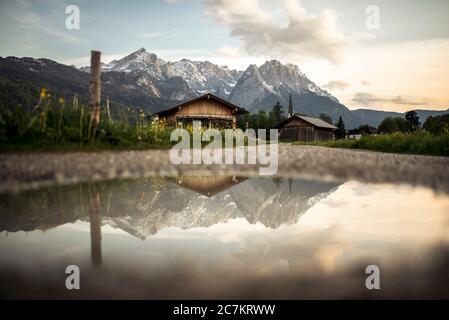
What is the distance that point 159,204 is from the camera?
4.17m

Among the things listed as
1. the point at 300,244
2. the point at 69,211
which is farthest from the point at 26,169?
the point at 300,244

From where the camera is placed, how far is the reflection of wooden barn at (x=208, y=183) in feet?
17.4

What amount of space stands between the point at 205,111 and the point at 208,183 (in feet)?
91.1

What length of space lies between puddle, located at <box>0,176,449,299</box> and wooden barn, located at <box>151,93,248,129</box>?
27.9 m

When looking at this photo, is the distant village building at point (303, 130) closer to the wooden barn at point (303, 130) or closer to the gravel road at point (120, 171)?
the wooden barn at point (303, 130)

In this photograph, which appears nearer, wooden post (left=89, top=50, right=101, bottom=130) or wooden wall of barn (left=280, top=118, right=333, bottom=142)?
wooden post (left=89, top=50, right=101, bottom=130)

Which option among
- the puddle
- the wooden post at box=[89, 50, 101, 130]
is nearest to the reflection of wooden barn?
the puddle

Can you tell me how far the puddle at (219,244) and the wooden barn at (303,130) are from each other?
4672 cm

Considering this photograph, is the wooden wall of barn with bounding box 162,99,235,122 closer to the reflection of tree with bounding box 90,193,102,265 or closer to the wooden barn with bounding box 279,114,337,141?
the wooden barn with bounding box 279,114,337,141

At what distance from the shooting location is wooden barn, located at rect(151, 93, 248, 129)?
32.3m

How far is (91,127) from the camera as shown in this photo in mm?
9094

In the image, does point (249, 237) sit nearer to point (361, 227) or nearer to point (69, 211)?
point (361, 227)

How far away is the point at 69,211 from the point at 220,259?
2.12 m

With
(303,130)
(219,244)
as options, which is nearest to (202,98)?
(303,130)
